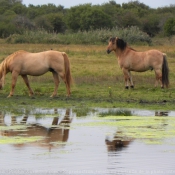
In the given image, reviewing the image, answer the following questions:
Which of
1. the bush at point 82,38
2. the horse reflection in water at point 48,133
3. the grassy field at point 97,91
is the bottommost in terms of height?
the grassy field at point 97,91

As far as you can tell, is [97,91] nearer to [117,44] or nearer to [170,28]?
[117,44]

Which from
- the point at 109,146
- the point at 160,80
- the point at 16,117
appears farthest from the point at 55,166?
the point at 160,80

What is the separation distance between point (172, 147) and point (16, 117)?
499 centimetres

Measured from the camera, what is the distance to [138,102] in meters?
16.7

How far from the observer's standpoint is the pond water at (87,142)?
8.31 meters

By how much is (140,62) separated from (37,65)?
3.83 m

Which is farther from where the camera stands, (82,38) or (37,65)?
(82,38)

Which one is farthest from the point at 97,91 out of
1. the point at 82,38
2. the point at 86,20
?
the point at 86,20

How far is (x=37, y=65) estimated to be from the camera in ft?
61.9

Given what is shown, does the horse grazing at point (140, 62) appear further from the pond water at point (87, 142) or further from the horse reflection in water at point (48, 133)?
the horse reflection in water at point (48, 133)

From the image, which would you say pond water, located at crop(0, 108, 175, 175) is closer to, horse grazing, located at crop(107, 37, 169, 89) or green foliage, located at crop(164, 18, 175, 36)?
horse grazing, located at crop(107, 37, 169, 89)

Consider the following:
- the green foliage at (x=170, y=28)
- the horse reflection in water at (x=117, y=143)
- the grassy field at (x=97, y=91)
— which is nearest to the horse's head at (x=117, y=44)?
the grassy field at (x=97, y=91)

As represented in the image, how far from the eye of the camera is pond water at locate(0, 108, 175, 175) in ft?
27.3

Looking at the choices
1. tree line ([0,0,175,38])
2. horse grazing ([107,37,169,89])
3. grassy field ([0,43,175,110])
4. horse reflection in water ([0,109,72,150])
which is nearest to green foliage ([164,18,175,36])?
tree line ([0,0,175,38])
